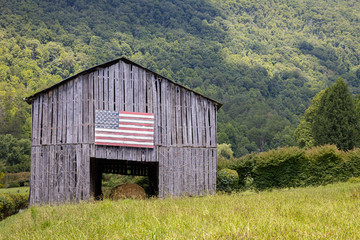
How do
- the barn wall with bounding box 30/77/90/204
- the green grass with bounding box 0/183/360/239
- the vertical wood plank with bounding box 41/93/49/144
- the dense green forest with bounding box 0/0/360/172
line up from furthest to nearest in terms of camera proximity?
the dense green forest with bounding box 0/0/360/172 → the vertical wood plank with bounding box 41/93/49/144 → the barn wall with bounding box 30/77/90/204 → the green grass with bounding box 0/183/360/239

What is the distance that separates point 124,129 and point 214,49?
13922 cm

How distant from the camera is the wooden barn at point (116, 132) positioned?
24031mm

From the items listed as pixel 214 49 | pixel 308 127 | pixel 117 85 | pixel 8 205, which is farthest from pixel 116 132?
pixel 214 49

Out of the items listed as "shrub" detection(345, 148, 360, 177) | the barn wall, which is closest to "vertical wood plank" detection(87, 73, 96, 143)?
the barn wall

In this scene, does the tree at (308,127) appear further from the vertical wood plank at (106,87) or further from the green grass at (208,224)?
the green grass at (208,224)

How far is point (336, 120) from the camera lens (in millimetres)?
54125

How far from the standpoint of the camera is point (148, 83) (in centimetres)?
2570

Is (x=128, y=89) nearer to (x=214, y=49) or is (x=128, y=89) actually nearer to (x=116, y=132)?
(x=116, y=132)

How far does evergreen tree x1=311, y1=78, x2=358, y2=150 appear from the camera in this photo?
5366 cm

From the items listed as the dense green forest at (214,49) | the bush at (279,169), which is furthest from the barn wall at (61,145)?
the dense green forest at (214,49)

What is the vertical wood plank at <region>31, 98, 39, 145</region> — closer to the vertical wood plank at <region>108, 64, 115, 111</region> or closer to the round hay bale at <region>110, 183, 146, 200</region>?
the vertical wood plank at <region>108, 64, 115, 111</region>

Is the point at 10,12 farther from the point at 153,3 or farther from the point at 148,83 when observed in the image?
the point at 148,83

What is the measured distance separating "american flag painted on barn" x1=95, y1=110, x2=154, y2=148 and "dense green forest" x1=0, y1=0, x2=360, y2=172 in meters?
70.6

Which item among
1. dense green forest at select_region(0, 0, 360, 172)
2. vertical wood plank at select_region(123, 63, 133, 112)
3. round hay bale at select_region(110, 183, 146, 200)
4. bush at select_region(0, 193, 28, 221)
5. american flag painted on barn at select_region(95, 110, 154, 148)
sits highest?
dense green forest at select_region(0, 0, 360, 172)
